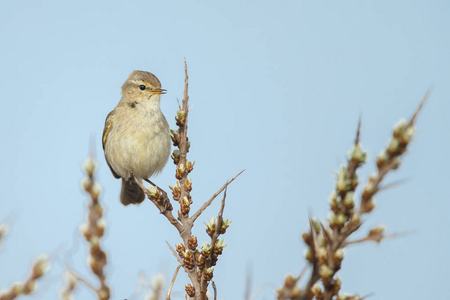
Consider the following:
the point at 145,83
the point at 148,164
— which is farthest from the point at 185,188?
the point at 145,83

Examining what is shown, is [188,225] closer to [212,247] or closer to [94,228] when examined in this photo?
[212,247]

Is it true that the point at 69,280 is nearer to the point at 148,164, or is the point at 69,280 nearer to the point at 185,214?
the point at 185,214

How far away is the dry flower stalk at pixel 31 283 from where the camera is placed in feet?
6.24

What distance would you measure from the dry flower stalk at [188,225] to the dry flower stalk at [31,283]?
647mm

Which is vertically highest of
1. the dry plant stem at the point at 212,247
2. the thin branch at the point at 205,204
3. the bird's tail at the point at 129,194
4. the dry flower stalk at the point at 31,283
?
the bird's tail at the point at 129,194

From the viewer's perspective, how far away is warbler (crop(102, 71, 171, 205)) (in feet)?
29.1

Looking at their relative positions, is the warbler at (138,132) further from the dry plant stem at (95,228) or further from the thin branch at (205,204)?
the dry plant stem at (95,228)

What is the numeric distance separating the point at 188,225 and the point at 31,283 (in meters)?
1.50

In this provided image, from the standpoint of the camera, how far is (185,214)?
11.4ft

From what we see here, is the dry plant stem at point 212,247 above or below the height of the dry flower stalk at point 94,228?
above

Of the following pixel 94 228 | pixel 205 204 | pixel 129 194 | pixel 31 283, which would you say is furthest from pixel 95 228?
pixel 129 194

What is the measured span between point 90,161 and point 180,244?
143 centimetres

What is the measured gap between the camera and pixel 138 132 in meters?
8.92

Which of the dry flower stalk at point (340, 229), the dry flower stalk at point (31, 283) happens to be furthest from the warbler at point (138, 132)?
the dry flower stalk at point (340, 229)
